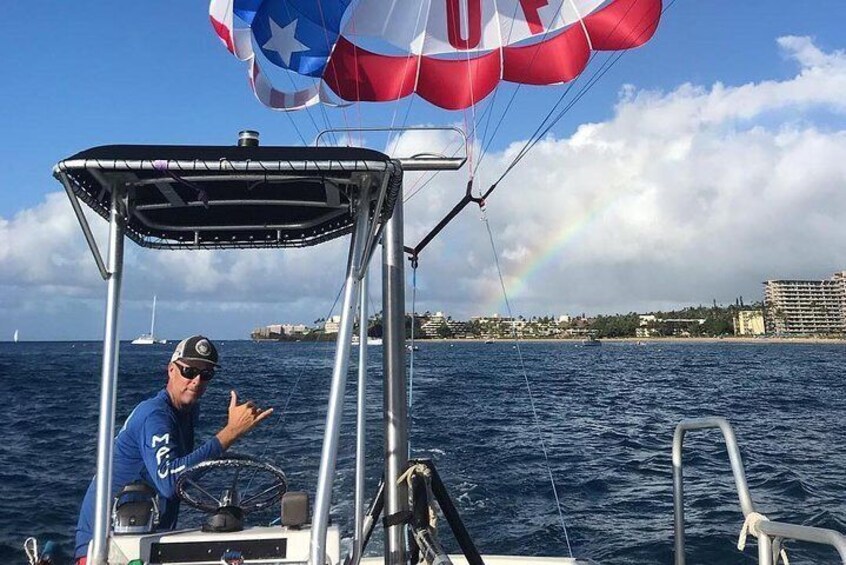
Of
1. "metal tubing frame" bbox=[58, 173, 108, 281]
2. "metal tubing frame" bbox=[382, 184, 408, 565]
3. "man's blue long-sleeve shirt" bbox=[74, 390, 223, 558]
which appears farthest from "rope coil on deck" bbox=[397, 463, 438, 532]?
"metal tubing frame" bbox=[58, 173, 108, 281]

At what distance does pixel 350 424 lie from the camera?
65.6 feet

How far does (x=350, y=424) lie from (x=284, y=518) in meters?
16.3

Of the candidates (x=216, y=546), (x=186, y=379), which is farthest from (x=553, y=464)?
(x=216, y=546)

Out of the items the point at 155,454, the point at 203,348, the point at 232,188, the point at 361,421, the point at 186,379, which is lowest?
the point at 155,454

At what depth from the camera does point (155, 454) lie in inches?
158

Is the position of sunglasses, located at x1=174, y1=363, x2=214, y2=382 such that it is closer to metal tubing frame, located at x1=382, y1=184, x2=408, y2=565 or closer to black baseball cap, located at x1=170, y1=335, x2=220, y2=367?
black baseball cap, located at x1=170, y1=335, x2=220, y2=367

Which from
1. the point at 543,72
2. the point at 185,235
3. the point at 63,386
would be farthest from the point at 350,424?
Result: the point at 63,386

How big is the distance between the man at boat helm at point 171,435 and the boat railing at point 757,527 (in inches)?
97.3

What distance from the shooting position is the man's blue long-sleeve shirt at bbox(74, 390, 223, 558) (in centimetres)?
398

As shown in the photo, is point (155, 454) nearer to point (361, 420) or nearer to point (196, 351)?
point (196, 351)

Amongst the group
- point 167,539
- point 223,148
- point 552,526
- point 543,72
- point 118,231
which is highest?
point 543,72

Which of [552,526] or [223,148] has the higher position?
[223,148]

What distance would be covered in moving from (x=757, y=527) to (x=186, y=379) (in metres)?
3.25

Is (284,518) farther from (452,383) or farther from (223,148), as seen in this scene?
(452,383)
